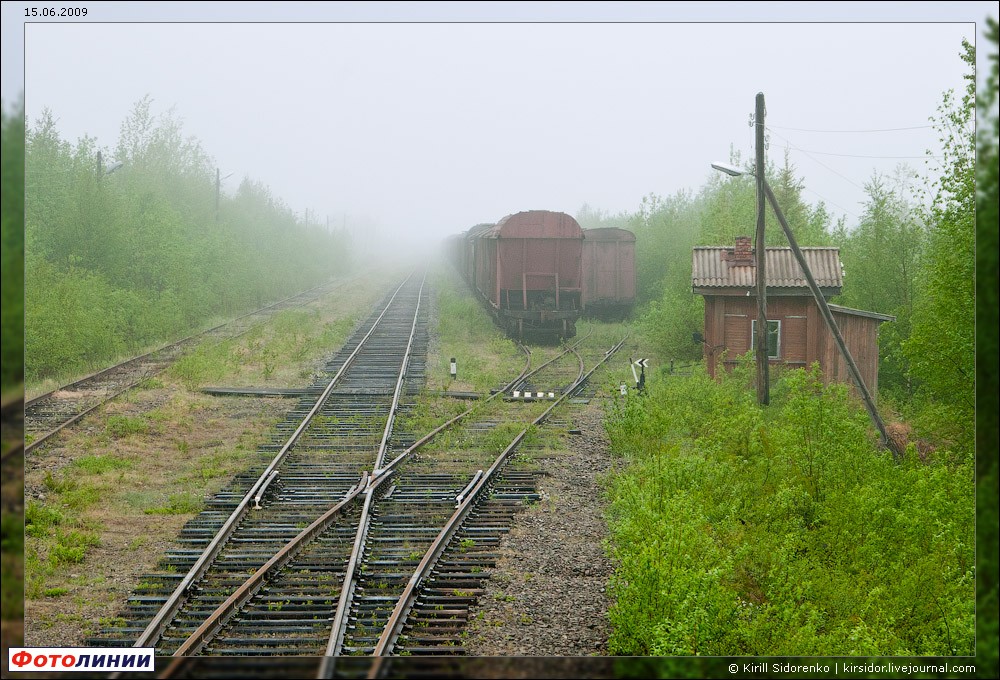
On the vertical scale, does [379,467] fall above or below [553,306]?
below

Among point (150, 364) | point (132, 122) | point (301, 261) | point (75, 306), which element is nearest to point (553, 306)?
point (150, 364)

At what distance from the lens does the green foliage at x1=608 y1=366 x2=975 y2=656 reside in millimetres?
5918

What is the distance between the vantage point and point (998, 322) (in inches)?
117

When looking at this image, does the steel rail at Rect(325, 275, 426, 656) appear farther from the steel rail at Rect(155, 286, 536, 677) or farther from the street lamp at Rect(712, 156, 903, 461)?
the street lamp at Rect(712, 156, 903, 461)

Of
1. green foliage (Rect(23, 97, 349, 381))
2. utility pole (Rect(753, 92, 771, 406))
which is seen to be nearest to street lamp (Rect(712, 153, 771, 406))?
utility pole (Rect(753, 92, 771, 406))

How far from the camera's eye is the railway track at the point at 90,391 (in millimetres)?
12438

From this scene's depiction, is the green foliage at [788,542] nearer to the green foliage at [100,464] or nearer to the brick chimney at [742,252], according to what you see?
the brick chimney at [742,252]

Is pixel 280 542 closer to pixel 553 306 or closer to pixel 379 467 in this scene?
pixel 379 467

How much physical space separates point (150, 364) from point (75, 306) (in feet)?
6.57

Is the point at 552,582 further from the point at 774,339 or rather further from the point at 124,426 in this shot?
the point at 774,339

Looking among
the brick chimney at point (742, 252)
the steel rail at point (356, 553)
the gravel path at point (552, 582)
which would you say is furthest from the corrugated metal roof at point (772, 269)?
the gravel path at point (552, 582)

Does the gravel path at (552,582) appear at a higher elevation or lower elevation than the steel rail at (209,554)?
lower

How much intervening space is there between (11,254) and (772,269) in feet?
51.1

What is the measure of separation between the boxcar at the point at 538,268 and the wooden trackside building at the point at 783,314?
492 cm
